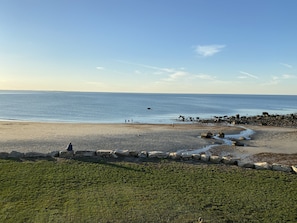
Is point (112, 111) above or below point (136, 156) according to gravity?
below

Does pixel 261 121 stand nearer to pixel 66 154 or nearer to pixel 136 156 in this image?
pixel 136 156

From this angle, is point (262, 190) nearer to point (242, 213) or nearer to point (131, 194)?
point (242, 213)

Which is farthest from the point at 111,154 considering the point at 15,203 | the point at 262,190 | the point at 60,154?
the point at 262,190

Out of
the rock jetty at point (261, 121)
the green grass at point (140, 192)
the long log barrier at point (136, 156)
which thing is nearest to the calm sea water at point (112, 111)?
the rock jetty at point (261, 121)

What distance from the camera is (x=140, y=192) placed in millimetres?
11102

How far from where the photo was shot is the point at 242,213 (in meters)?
9.67

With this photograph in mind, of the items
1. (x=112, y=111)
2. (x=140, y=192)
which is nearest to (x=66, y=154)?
(x=140, y=192)

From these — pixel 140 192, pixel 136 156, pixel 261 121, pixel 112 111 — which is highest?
pixel 136 156

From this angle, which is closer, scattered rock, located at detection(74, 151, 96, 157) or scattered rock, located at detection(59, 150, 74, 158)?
scattered rock, located at detection(59, 150, 74, 158)

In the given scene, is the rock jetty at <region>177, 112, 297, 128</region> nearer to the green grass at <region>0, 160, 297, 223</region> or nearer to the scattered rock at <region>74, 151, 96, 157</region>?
the green grass at <region>0, 160, 297, 223</region>

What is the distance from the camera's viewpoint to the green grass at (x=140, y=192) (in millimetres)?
9305

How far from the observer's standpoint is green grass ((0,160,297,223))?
366 inches

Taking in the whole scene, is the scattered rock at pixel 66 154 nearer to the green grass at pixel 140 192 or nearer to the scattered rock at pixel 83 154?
the scattered rock at pixel 83 154

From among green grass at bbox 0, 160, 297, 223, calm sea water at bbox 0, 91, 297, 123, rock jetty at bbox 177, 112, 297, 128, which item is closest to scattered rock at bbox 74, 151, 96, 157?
green grass at bbox 0, 160, 297, 223
